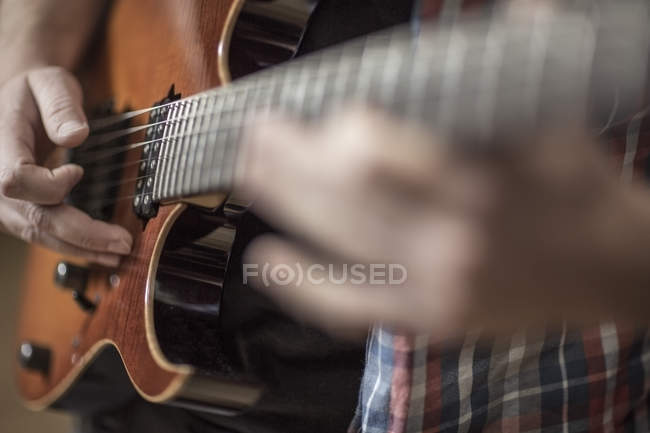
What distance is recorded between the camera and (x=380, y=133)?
10.8 inches

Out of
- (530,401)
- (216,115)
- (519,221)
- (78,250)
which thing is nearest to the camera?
(519,221)

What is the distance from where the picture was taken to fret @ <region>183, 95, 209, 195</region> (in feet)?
1.57

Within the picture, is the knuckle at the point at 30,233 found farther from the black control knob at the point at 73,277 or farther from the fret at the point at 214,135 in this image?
the fret at the point at 214,135

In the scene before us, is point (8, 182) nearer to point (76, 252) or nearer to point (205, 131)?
point (76, 252)

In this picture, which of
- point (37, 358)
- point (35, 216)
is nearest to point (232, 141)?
point (35, 216)

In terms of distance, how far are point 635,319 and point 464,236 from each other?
9cm

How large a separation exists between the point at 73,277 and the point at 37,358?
15 centimetres

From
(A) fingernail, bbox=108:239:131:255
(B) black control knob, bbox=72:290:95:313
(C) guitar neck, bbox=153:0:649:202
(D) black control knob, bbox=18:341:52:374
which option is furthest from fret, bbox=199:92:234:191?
(D) black control knob, bbox=18:341:52:374

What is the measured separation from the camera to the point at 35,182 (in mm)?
669

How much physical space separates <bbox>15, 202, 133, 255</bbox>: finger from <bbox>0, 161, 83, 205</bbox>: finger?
2 cm

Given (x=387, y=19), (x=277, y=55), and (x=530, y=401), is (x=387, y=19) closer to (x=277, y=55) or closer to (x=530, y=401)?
(x=277, y=55)

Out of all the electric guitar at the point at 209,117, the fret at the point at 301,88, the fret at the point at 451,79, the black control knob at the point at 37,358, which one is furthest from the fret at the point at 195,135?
the black control knob at the point at 37,358

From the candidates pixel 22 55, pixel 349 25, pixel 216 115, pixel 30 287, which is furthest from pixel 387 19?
pixel 30 287

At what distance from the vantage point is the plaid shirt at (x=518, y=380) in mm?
507
